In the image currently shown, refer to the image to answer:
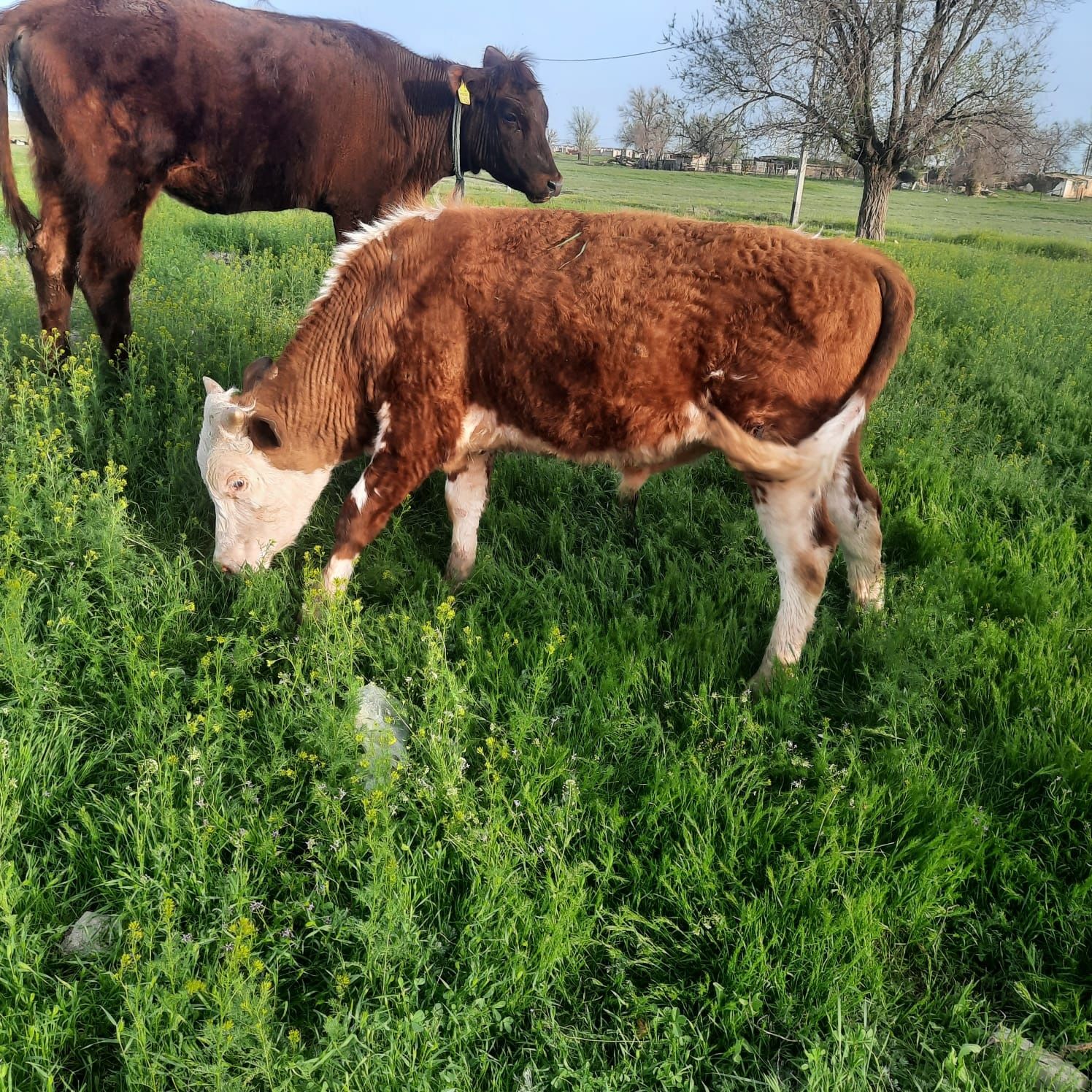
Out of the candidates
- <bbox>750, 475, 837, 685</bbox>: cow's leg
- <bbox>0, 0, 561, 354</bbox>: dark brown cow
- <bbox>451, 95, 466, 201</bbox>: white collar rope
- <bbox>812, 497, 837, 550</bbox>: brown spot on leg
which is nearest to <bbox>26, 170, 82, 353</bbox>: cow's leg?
<bbox>0, 0, 561, 354</bbox>: dark brown cow

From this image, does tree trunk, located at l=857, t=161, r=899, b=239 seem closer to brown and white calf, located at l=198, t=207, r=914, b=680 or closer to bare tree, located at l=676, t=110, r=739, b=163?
bare tree, located at l=676, t=110, r=739, b=163

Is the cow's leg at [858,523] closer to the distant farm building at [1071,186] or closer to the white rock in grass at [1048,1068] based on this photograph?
the white rock in grass at [1048,1068]

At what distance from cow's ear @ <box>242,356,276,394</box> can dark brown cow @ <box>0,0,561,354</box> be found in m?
2.36

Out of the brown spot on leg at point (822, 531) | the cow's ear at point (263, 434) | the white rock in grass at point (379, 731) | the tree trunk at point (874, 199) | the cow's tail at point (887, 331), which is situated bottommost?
the white rock in grass at point (379, 731)

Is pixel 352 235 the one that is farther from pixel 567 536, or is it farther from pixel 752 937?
pixel 752 937

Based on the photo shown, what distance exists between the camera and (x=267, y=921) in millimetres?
2174

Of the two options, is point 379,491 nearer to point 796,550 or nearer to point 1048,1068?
point 796,550

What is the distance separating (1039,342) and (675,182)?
1234 inches

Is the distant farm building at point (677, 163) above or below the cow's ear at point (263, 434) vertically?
above

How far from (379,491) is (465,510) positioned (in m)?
0.62

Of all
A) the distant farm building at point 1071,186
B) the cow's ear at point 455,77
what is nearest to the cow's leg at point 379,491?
the cow's ear at point 455,77

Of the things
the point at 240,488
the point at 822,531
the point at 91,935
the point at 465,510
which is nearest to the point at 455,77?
the point at 465,510

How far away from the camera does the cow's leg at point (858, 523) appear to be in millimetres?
3717

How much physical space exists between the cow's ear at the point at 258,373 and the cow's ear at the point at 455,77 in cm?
439
